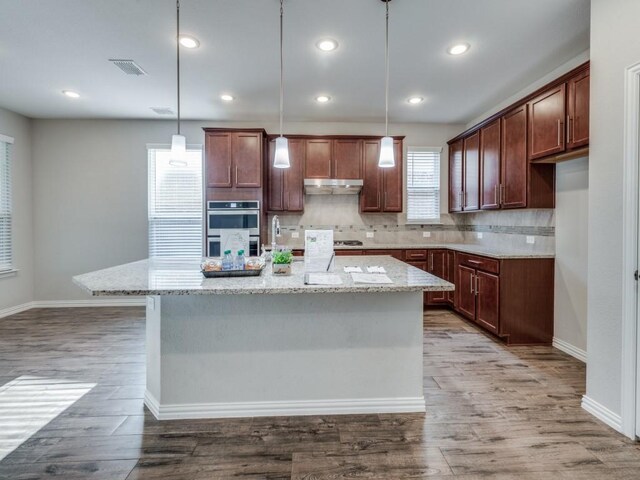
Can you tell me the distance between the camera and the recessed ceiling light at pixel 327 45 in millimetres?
2916

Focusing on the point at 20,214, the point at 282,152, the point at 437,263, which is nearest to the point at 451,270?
the point at 437,263

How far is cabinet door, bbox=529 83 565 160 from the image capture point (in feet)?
9.71

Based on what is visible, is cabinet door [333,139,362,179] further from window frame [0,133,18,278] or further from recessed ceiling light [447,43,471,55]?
window frame [0,133,18,278]

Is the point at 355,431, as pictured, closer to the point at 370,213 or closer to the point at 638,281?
the point at 638,281

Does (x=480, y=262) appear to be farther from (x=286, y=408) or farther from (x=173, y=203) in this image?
(x=173, y=203)

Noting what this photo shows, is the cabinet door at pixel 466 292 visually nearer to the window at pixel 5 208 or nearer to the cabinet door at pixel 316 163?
the cabinet door at pixel 316 163

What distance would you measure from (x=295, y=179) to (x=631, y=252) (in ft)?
12.5

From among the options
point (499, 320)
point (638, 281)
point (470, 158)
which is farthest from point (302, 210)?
point (638, 281)

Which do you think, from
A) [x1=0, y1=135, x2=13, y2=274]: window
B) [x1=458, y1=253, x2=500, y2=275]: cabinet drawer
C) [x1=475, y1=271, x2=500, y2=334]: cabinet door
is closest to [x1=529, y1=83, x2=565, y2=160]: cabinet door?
[x1=458, y1=253, x2=500, y2=275]: cabinet drawer

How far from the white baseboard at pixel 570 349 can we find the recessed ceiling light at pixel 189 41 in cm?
446

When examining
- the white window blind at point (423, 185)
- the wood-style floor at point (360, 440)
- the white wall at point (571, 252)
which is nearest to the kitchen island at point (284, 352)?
the wood-style floor at point (360, 440)

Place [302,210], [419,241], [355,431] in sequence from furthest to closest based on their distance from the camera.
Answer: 1. [419,241]
2. [302,210]
3. [355,431]

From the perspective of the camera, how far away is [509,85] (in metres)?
3.87

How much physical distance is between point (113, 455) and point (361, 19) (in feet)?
11.0
